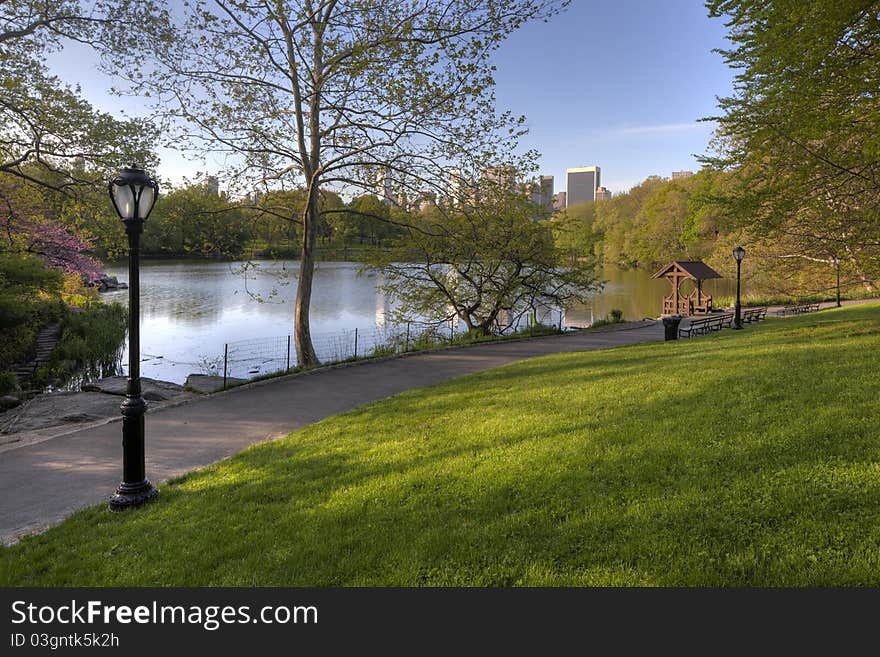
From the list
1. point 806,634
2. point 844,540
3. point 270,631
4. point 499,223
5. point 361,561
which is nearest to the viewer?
point 806,634

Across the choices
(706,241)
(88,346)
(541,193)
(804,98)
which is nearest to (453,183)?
(541,193)

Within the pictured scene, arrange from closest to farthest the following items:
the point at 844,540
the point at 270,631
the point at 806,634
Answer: the point at 806,634
the point at 270,631
the point at 844,540

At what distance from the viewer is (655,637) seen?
107 inches

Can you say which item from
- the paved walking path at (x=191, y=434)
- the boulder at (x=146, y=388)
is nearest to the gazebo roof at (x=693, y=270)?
the paved walking path at (x=191, y=434)

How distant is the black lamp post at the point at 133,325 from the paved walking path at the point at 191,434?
675mm

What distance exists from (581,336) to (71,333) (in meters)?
20.4

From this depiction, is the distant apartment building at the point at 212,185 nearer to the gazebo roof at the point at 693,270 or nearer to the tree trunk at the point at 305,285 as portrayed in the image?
the tree trunk at the point at 305,285

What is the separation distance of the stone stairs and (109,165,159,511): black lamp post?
37.3 ft

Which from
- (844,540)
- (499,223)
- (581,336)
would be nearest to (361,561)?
(844,540)

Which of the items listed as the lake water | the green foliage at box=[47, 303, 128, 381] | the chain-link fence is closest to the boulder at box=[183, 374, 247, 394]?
the lake water

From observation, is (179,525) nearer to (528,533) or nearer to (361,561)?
(361,561)

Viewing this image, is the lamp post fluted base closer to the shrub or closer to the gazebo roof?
the shrub

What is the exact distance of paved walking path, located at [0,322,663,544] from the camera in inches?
225

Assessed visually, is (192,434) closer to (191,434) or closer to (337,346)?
(191,434)
